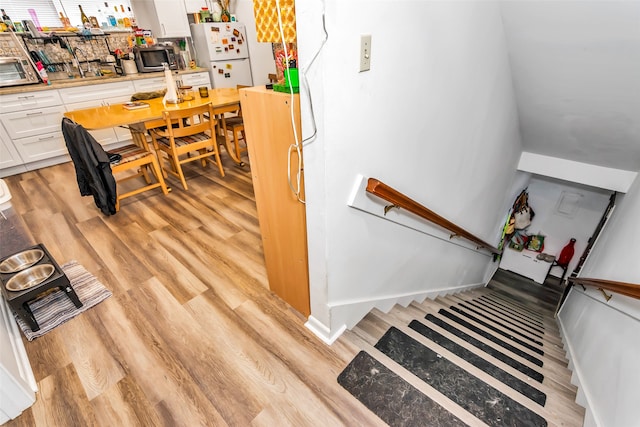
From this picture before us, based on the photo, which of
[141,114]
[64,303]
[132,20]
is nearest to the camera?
[64,303]

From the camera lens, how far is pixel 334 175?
1168 mm

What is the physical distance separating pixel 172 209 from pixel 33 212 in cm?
132

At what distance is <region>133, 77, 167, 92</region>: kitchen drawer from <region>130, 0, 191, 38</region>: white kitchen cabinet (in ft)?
2.61

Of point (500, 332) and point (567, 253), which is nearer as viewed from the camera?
point (500, 332)

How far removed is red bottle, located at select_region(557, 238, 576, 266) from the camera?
14.5 feet

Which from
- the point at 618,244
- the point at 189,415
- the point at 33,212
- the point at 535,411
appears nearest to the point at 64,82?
the point at 33,212

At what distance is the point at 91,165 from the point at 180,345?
188 cm

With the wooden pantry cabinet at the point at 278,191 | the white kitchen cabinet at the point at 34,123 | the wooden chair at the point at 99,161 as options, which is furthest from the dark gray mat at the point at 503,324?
the white kitchen cabinet at the point at 34,123

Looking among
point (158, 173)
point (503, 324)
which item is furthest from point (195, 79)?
point (503, 324)

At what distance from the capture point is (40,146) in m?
3.70

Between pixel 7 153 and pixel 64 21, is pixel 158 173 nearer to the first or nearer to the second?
pixel 7 153

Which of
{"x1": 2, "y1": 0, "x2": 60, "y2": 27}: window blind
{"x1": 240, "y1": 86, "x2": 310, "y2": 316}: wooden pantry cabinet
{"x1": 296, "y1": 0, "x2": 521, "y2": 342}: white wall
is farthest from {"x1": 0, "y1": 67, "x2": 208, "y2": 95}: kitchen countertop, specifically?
{"x1": 296, "y1": 0, "x2": 521, "y2": 342}: white wall

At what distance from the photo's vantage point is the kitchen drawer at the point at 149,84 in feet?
14.0

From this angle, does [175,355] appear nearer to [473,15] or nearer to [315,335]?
[315,335]
